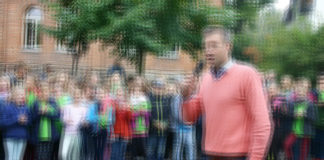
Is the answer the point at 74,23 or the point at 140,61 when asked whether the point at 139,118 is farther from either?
the point at 74,23

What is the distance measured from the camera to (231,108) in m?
3.74

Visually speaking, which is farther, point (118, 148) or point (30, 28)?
point (30, 28)

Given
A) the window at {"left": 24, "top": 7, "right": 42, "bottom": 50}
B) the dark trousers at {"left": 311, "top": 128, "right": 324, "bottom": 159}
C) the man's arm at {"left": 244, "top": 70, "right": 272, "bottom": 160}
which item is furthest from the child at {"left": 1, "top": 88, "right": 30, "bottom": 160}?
the window at {"left": 24, "top": 7, "right": 42, "bottom": 50}

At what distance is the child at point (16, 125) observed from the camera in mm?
8727

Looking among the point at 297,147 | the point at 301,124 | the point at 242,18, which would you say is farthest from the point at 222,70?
the point at 242,18

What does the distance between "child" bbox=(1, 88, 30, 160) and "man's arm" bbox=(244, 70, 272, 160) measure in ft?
19.4

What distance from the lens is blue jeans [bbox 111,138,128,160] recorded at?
9.20 m

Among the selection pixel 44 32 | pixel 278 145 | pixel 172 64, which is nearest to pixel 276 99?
pixel 278 145

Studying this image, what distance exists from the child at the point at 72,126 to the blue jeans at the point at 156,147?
144cm

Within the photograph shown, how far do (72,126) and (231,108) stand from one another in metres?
5.67

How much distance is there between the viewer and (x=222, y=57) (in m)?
3.84

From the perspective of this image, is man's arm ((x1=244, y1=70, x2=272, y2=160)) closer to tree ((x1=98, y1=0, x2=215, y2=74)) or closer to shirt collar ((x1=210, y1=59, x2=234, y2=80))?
shirt collar ((x1=210, y1=59, x2=234, y2=80))

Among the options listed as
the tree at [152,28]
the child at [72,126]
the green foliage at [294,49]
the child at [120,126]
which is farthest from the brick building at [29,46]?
the child at [72,126]

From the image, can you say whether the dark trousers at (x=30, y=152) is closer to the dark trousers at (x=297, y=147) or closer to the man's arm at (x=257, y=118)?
the dark trousers at (x=297, y=147)
